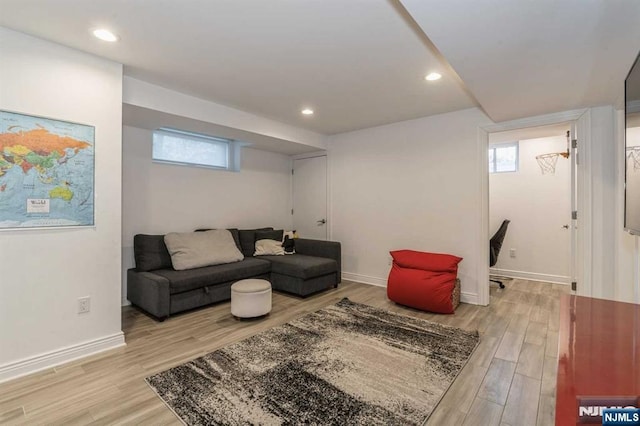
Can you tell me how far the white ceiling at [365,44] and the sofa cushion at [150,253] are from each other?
Result: 1740 mm

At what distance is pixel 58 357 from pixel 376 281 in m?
3.60

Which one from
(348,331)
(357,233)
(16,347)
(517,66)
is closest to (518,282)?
(357,233)

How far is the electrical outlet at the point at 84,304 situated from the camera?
2330 millimetres

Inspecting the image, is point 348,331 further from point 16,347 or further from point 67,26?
point 67,26

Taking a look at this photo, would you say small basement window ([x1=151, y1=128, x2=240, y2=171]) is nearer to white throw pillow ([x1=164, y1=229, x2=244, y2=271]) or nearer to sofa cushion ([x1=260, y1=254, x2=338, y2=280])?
white throw pillow ([x1=164, y1=229, x2=244, y2=271])

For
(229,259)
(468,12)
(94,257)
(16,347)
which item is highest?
(468,12)

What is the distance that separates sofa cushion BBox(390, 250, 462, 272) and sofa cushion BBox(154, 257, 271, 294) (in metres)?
1.80

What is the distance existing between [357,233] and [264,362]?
2757 mm

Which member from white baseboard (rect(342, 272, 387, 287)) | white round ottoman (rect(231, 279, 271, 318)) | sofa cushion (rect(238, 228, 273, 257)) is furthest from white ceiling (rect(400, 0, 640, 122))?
sofa cushion (rect(238, 228, 273, 257))

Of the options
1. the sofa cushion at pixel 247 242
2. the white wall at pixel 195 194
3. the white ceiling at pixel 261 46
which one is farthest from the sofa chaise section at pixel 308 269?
the white ceiling at pixel 261 46

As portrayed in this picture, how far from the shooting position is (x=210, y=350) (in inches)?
95.2

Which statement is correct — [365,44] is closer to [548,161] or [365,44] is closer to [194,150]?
[194,150]

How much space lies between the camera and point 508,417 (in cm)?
166

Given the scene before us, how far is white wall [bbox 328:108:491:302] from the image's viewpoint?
142 inches
